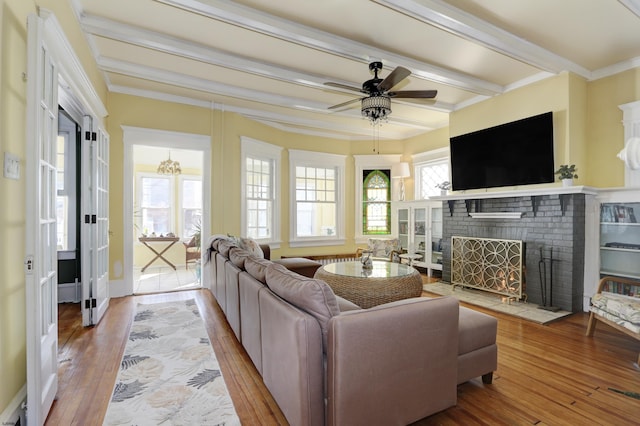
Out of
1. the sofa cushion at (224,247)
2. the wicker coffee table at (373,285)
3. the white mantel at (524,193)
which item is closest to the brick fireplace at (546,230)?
the white mantel at (524,193)

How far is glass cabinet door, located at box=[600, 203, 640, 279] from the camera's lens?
350cm

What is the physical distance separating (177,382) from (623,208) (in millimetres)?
4808

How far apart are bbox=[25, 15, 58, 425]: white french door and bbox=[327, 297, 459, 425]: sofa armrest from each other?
4.93ft

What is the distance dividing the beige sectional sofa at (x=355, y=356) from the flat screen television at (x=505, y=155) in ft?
9.75

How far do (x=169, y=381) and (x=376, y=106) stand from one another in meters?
2.87

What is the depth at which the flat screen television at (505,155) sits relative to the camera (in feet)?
12.8

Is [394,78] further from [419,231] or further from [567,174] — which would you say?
[419,231]

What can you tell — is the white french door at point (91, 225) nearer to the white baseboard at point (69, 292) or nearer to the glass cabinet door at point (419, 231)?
the white baseboard at point (69, 292)

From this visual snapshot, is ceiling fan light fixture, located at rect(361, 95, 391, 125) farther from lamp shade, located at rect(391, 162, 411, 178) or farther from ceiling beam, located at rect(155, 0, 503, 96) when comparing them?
lamp shade, located at rect(391, 162, 411, 178)

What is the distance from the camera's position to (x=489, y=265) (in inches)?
173

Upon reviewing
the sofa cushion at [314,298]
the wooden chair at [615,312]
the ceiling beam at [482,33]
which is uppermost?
the ceiling beam at [482,33]

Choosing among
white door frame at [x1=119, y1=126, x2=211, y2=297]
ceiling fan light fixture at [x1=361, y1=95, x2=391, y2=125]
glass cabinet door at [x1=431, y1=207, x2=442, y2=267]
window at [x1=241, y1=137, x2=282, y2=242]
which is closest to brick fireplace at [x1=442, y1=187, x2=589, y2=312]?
glass cabinet door at [x1=431, y1=207, x2=442, y2=267]

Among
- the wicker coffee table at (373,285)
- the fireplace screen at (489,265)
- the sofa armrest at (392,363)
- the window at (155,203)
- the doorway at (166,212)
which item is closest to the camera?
the sofa armrest at (392,363)

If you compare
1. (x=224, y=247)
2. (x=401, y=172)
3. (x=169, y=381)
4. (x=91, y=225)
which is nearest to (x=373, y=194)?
(x=401, y=172)
